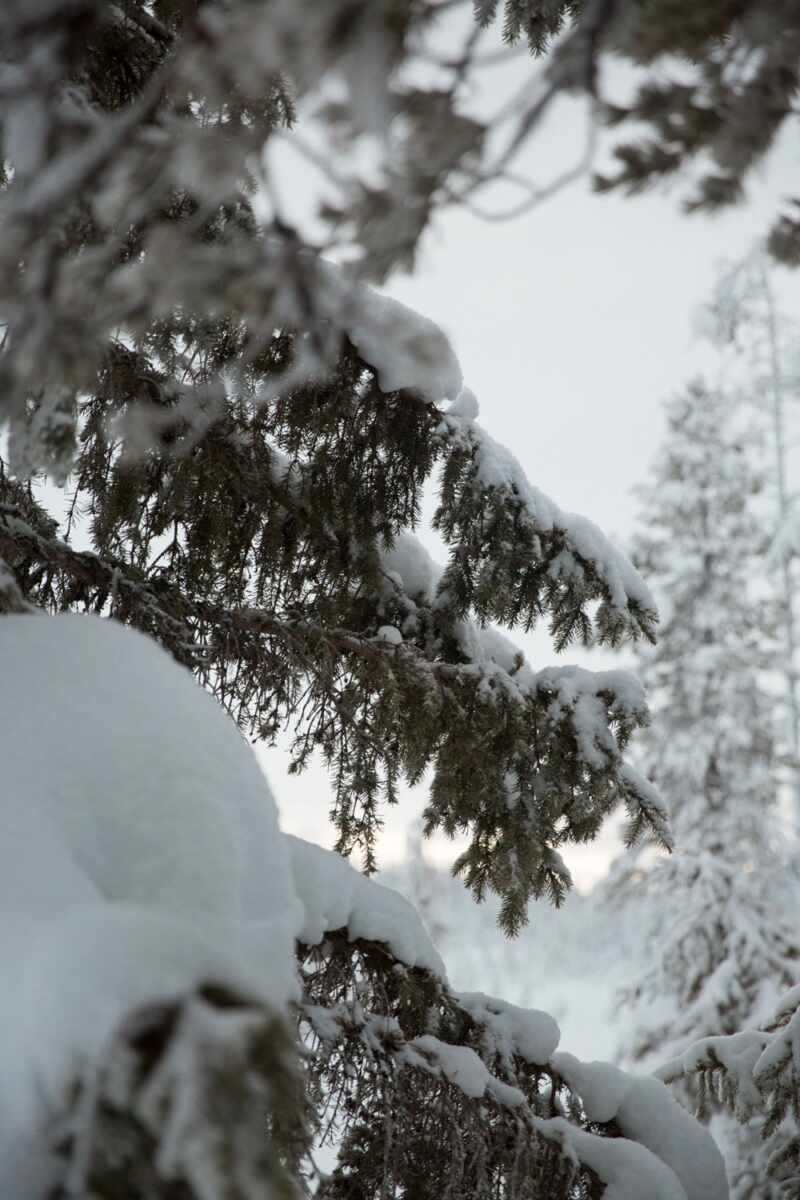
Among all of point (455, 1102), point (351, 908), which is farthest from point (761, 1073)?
point (351, 908)

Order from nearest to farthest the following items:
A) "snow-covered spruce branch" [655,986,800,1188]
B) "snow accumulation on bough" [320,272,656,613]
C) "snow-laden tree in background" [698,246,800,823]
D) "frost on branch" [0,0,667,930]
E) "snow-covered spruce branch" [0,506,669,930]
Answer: "frost on branch" [0,0,667,930], "snow accumulation on bough" [320,272,656,613], "snow-covered spruce branch" [0,506,669,930], "snow-covered spruce branch" [655,986,800,1188], "snow-laden tree in background" [698,246,800,823]

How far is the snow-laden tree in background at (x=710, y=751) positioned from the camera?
12016mm

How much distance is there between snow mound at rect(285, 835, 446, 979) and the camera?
2771 millimetres

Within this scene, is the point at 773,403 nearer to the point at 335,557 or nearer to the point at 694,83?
the point at 335,557

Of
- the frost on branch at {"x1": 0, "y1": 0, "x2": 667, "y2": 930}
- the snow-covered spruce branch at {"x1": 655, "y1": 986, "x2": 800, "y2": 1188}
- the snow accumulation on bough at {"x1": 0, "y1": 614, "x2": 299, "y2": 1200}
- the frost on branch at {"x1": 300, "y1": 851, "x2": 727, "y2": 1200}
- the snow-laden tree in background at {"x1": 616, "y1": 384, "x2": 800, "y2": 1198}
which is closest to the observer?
the snow accumulation on bough at {"x1": 0, "y1": 614, "x2": 299, "y2": 1200}

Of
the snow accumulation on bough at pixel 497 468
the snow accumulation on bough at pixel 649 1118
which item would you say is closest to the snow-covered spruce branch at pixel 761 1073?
the snow accumulation on bough at pixel 649 1118

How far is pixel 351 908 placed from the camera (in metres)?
2.96

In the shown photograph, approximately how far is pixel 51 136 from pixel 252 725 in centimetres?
287

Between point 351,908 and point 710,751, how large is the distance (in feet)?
35.9

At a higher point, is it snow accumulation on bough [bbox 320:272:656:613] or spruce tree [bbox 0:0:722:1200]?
snow accumulation on bough [bbox 320:272:656:613]

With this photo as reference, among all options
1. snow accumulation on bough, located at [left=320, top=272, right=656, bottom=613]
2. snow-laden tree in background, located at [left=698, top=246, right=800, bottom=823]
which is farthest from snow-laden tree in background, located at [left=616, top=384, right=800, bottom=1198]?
snow accumulation on bough, located at [left=320, top=272, right=656, bottom=613]

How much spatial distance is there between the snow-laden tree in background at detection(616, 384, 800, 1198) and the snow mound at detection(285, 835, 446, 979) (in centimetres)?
959

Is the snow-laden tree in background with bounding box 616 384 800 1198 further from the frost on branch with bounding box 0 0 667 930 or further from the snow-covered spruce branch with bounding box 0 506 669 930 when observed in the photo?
the frost on branch with bounding box 0 0 667 930

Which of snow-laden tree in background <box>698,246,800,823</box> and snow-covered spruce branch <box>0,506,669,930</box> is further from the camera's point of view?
snow-laden tree in background <box>698,246,800,823</box>
